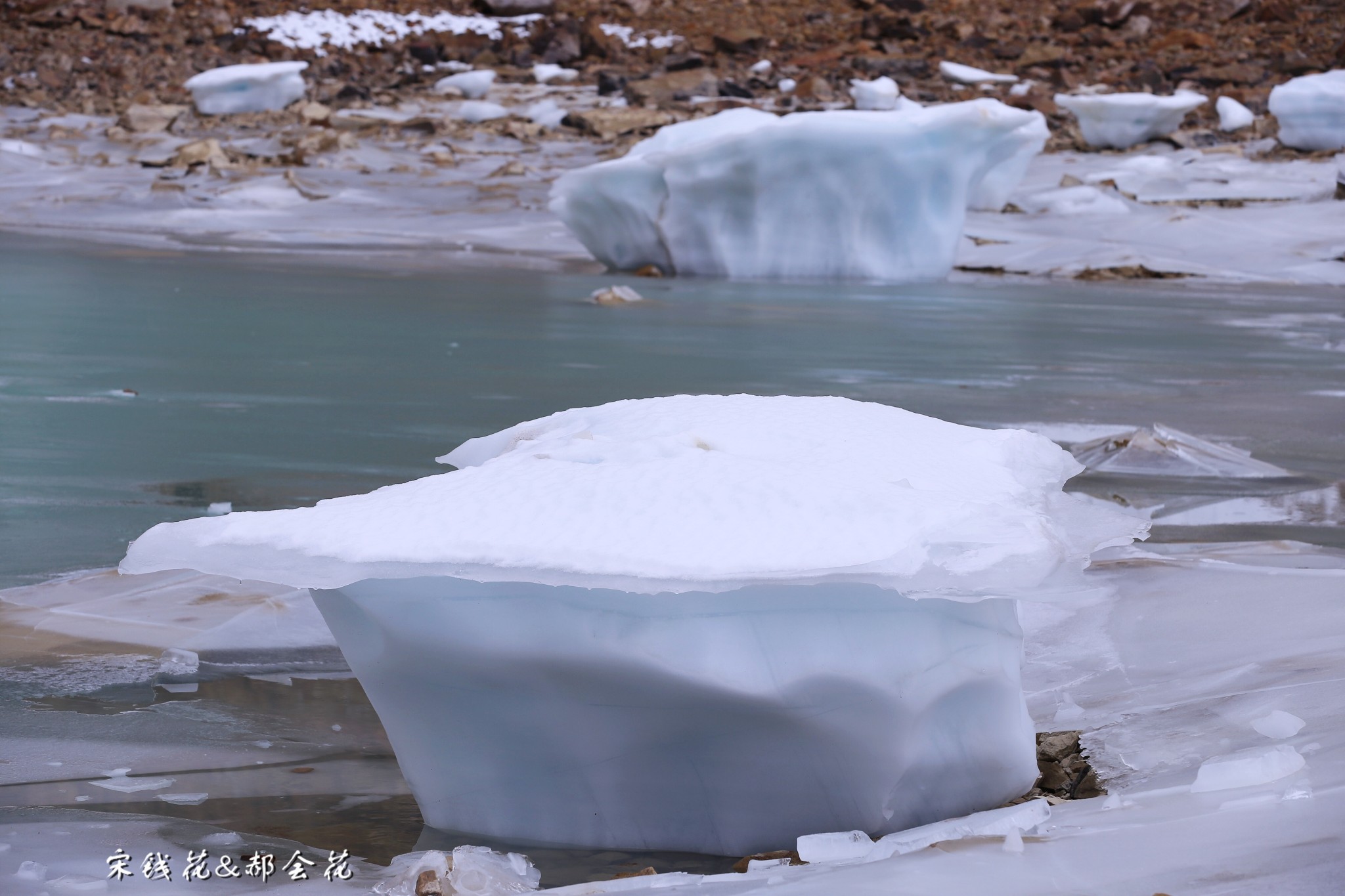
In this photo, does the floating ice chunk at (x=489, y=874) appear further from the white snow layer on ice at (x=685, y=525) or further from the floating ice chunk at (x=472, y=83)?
the floating ice chunk at (x=472, y=83)

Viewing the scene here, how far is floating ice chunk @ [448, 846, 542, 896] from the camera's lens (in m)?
1.37

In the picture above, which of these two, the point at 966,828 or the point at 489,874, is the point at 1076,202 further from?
the point at 489,874

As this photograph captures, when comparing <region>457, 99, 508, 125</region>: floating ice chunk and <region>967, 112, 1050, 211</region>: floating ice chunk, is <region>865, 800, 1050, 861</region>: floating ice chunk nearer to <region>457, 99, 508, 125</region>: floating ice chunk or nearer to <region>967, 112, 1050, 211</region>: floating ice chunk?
<region>967, 112, 1050, 211</region>: floating ice chunk

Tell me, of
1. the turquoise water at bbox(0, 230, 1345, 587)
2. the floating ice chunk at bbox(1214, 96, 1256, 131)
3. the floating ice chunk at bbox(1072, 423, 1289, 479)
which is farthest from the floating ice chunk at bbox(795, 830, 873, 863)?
the floating ice chunk at bbox(1214, 96, 1256, 131)

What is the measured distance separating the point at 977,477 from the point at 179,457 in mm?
2289

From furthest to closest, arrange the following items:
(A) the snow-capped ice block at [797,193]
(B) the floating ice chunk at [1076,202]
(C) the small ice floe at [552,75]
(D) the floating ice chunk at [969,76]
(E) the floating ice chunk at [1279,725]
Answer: (C) the small ice floe at [552,75] < (D) the floating ice chunk at [969,76] < (B) the floating ice chunk at [1076,202] < (A) the snow-capped ice block at [797,193] < (E) the floating ice chunk at [1279,725]

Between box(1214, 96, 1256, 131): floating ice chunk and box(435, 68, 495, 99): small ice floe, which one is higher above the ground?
box(1214, 96, 1256, 131): floating ice chunk

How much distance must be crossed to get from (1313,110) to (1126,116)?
1777mm

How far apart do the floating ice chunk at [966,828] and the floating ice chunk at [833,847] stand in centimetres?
2

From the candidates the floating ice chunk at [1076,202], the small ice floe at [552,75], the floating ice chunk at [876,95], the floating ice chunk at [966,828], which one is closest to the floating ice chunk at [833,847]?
the floating ice chunk at [966,828]

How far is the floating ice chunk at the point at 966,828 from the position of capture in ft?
4.53

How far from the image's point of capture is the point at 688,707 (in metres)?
1.49

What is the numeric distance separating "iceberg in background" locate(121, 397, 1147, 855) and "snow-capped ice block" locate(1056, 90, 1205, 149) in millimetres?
13423

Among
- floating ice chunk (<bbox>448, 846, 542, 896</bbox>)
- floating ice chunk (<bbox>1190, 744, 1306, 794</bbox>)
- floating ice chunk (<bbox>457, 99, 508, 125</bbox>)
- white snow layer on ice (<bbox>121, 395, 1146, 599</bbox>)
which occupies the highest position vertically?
white snow layer on ice (<bbox>121, 395, 1146, 599</bbox>)
